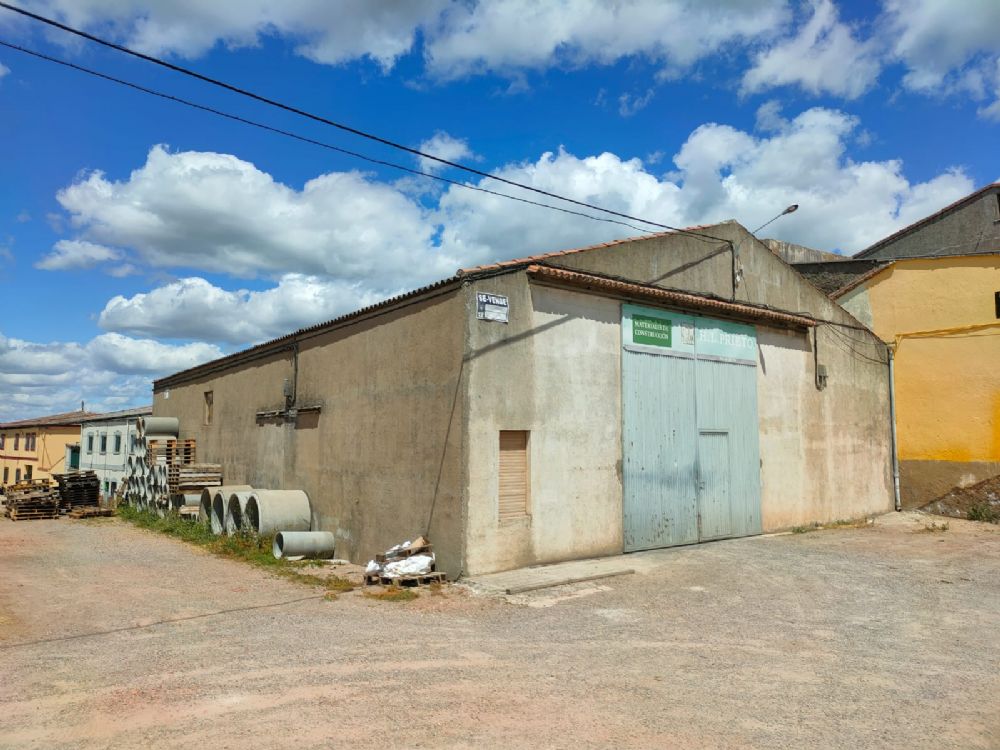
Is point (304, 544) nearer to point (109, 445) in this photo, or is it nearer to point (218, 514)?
point (218, 514)

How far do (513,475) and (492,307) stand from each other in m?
2.48

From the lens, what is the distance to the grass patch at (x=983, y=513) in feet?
52.1

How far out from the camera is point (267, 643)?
21.6ft

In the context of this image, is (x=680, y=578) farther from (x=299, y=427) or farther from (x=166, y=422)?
(x=166, y=422)

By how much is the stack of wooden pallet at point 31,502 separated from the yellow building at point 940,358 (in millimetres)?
24470

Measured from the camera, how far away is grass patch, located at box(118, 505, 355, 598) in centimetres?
997

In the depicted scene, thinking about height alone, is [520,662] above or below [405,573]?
below

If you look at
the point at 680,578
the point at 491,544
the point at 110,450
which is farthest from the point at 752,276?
the point at 110,450

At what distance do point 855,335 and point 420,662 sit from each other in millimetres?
15159

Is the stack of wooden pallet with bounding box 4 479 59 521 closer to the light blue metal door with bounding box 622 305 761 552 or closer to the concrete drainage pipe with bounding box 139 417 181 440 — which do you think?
the concrete drainage pipe with bounding box 139 417 181 440

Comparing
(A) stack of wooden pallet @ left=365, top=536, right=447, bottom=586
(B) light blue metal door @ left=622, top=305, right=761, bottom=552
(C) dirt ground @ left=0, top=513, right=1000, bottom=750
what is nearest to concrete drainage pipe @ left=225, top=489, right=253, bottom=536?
(C) dirt ground @ left=0, top=513, right=1000, bottom=750

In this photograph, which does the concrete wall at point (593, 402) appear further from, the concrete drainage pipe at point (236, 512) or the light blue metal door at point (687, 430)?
the concrete drainage pipe at point (236, 512)

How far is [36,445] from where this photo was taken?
39.9 metres

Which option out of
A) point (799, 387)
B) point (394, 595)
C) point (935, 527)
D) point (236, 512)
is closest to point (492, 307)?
point (394, 595)
